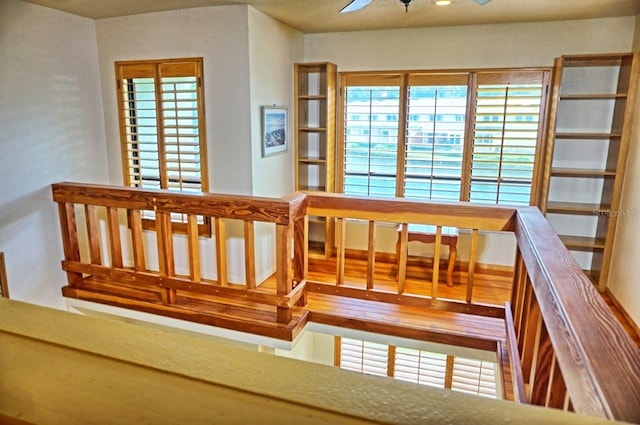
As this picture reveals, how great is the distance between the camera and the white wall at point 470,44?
395 centimetres

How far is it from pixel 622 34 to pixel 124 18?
4.51m

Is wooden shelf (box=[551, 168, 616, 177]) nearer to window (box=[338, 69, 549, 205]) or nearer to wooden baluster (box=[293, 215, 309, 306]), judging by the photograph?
window (box=[338, 69, 549, 205])

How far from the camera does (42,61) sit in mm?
3562

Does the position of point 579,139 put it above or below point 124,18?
below

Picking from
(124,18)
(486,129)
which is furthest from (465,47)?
(124,18)

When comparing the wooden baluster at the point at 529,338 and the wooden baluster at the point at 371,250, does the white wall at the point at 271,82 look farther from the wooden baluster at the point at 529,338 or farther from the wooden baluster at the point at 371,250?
the wooden baluster at the point at 529,338

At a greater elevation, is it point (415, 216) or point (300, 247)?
point (415, 216)

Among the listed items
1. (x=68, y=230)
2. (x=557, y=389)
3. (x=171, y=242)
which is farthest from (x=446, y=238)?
(x=68, y=230)

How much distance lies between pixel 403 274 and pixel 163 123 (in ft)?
8.54

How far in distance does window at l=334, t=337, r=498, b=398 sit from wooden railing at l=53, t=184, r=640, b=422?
174 cm

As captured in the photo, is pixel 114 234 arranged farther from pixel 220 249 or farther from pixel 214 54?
pixel 214 54

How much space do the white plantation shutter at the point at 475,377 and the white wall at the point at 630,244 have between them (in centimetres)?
138

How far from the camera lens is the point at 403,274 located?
296cm

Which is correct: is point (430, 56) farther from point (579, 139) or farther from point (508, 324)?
point (508, 324)
